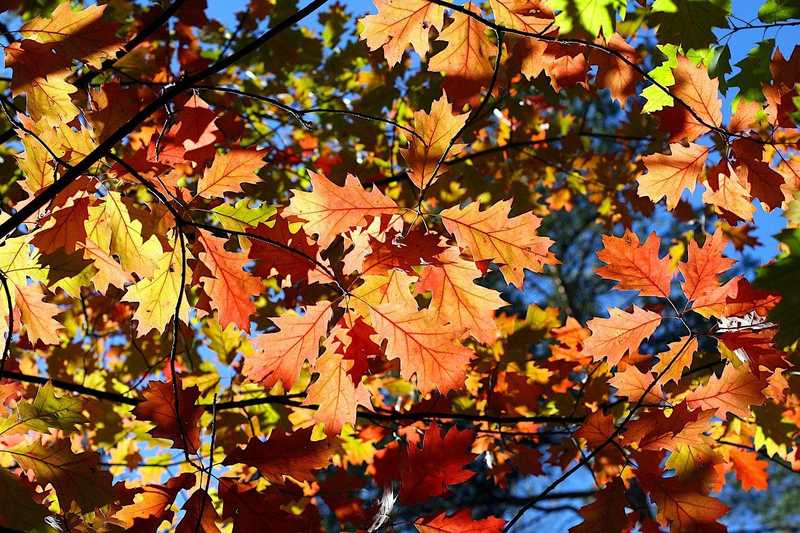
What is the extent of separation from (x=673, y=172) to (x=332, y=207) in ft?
3.70

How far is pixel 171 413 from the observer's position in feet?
5.89

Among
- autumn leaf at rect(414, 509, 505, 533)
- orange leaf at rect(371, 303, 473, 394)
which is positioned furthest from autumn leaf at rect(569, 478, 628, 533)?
orange leaf at rect(371, 303, 473, 394)

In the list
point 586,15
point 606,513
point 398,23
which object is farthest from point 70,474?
point 586,15

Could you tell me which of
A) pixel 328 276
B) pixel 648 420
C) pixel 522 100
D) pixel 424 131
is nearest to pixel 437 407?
pixel 648 420

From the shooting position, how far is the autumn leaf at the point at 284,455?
70.2 inches

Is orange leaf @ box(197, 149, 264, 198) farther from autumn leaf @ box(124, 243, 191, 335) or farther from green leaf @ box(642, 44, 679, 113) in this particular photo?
green leaf @ box(642, 44, 679, 113)

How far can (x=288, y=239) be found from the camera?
1.95 metres

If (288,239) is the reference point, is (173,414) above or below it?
below

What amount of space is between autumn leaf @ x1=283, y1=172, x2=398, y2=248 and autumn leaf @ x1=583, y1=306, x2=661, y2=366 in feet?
2.56

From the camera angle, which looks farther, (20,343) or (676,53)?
(20,343)

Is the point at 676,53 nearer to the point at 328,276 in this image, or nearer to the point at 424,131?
the point at 424,131

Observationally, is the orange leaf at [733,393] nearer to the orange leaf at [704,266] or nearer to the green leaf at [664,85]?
the orange leaf at [704,266]

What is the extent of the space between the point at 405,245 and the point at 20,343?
165 centimetres

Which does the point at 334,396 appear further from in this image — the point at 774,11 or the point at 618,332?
the point at 774,11
